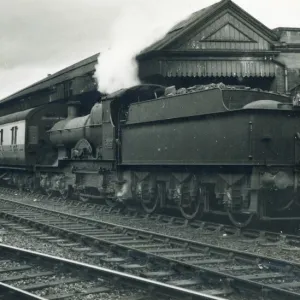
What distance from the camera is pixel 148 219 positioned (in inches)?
445

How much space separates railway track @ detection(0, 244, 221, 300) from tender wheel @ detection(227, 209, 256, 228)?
378 centimetres

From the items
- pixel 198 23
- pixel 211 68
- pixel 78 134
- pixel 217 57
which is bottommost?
pixel 78 134

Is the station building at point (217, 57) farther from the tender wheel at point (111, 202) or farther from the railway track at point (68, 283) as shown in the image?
the railway track at point (68, 283)

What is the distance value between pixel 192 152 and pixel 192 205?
1.55 meters

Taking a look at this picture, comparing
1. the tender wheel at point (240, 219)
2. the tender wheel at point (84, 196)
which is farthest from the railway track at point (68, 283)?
the tender wheel at point (84, 196)

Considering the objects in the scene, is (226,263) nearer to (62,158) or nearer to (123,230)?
(123,230)

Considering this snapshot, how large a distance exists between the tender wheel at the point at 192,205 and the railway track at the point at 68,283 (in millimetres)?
4077

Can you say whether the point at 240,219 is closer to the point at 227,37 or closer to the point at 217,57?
the point at 217,57

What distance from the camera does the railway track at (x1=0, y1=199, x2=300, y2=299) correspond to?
534 cm

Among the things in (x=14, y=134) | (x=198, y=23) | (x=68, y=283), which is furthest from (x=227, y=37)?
(x=68, y=283)

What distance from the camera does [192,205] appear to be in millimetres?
10805

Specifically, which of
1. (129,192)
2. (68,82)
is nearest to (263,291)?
(129,192)

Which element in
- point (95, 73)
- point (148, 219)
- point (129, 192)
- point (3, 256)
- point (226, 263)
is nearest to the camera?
point (226, 263)

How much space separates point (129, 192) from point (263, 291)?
23.6 feet
